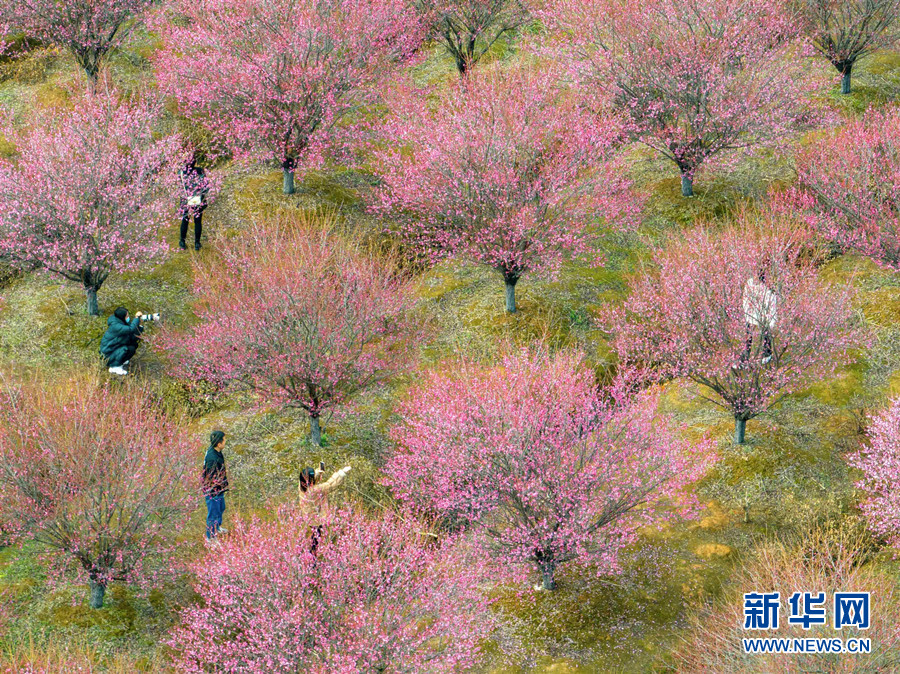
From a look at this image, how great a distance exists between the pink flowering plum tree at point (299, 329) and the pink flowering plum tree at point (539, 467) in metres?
3.45

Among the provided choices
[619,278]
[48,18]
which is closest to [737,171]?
[619,278]

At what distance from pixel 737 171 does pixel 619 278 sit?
304 inches

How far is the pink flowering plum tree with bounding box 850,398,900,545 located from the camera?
23.3 m

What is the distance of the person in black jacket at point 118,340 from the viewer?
29000mm

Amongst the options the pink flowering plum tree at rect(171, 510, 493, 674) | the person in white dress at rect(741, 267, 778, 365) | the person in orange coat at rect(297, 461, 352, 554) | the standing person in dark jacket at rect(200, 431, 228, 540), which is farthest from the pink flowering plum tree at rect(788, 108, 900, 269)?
the standing person in dark jacket at rect(200, 431, 228, 540)

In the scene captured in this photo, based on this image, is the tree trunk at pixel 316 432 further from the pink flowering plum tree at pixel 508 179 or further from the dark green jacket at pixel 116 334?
the pink flowering plum tree at pixel 508 179

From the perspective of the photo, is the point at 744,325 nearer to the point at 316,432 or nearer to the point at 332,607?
the point at 316,432

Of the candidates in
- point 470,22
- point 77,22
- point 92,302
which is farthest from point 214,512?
point 470,22

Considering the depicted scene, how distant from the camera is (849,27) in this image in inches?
1651

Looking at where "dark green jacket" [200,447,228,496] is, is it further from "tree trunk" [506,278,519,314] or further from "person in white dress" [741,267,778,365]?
"person in white dress" [741,267,778,365]

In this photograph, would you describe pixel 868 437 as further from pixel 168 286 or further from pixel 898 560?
pixel 168 286

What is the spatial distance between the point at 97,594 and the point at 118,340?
813 centimetres

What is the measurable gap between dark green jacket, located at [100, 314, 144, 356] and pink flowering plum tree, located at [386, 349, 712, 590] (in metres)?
9.10

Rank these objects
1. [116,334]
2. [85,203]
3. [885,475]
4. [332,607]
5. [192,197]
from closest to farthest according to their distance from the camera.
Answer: [332,607], [885,475], [116,334], [85,203], [192,197]
